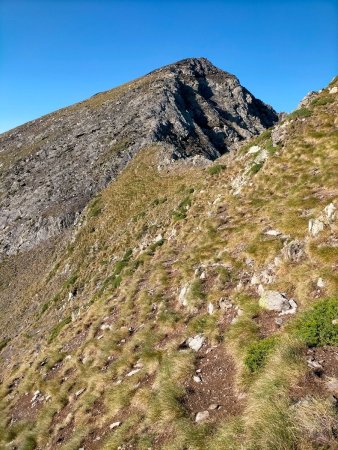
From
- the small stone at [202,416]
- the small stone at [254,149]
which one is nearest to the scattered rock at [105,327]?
the small stone at [202,416]

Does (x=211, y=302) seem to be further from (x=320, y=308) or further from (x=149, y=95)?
(x=149, y=95)

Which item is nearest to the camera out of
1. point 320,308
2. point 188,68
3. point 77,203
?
point 320,308

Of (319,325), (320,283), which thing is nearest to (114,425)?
(319,325)

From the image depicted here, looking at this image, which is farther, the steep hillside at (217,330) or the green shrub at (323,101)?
the green shrub at (323,101)

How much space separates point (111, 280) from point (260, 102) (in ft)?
362

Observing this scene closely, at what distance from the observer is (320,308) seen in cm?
1044

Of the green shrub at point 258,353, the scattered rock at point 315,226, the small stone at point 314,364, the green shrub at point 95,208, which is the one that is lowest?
the small stone at point 314,364

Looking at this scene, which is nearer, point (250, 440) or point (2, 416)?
point (250, 440)

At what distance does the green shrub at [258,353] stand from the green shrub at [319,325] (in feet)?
2.65

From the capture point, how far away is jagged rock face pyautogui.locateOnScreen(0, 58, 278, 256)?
57844mm

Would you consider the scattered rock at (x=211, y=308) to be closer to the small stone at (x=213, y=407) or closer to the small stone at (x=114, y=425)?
the small stone at (x=213, y=407)

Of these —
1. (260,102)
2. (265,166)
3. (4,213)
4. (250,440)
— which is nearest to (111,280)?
(265,166)

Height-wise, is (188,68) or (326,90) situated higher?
(188,68)

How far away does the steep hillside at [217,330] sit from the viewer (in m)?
8.84
